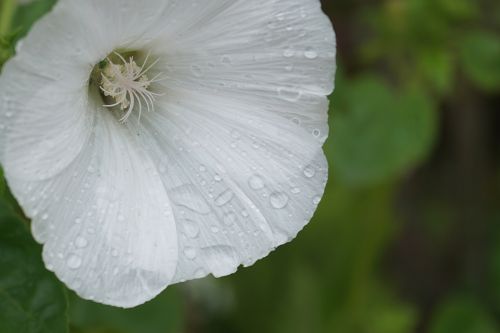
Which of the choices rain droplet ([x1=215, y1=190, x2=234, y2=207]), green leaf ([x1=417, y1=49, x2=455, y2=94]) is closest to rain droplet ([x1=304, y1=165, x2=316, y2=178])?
rain droplet ([x1=215, y1=190, x2=234, y2=207])

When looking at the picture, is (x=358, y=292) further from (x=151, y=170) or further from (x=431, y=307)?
(x=151, y=170)

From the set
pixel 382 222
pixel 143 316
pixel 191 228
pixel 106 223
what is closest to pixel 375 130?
pixel 382 222

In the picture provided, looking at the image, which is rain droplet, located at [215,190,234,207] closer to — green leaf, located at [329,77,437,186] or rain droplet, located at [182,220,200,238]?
rain droplet, located at [182,220,200,238]

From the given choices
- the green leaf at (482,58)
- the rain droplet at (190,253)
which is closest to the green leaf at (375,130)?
the green leaf at (482,58)

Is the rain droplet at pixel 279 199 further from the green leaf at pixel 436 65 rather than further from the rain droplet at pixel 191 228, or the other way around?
the green leaf at pixel 436 65

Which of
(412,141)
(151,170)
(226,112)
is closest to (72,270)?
(151,170)

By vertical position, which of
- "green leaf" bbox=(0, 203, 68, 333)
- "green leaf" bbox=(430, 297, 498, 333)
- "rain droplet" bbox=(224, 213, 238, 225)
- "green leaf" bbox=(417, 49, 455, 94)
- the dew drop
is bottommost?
"green leaf" bbox=(430, 297, 498, 333)
